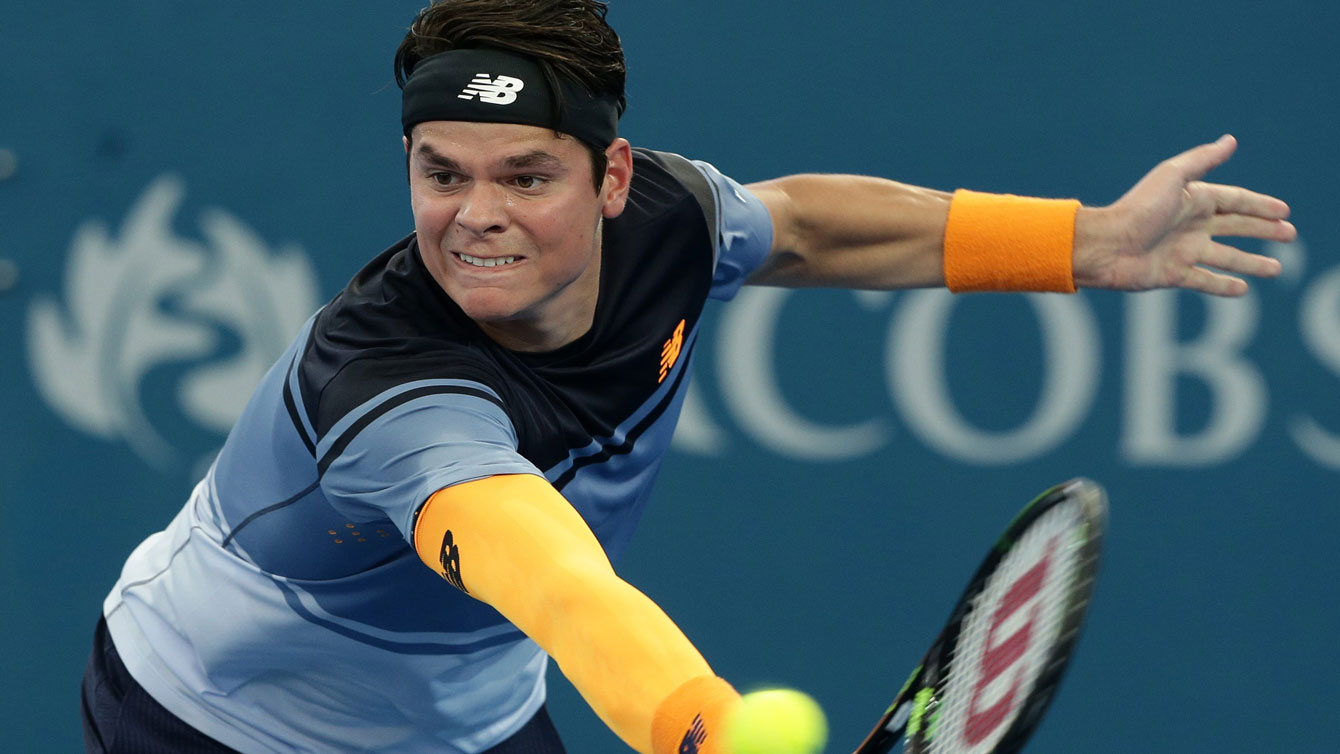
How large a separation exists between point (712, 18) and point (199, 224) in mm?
1273

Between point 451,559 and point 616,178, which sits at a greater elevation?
point 616,178

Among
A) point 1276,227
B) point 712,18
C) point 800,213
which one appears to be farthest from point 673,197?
point 712,18

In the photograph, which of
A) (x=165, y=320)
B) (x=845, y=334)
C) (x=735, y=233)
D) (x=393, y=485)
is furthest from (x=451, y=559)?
(x=165, y=320)

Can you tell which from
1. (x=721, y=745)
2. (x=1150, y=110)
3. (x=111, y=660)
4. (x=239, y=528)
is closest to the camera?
(x=721, y=745)

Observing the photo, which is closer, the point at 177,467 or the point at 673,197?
the point at 673,197

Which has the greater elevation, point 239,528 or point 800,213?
point 800,213

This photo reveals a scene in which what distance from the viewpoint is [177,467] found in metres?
3.66

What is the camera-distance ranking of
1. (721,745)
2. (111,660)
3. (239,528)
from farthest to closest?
1. (111,660)
2. (239,528)
3. (721,745)

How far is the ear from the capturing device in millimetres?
1959

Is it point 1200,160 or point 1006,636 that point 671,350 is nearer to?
point 1006,636

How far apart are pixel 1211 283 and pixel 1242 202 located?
139 millimetres

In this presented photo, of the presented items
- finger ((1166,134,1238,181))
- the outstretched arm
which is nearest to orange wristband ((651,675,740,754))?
the outstretched arm

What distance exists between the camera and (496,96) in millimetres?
1785

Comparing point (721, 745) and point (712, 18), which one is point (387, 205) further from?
point (721, 745)
